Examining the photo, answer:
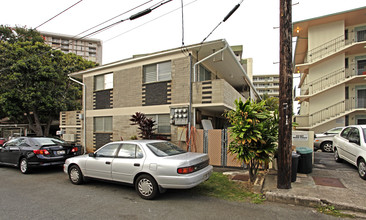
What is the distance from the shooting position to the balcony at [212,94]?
28.0 feet

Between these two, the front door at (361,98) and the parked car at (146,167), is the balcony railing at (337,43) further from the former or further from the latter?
the parked car at (146,167)

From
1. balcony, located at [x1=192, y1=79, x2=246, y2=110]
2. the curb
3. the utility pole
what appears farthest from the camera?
balcony, located at [x1=192, y1=79, x2=246, y2=110]

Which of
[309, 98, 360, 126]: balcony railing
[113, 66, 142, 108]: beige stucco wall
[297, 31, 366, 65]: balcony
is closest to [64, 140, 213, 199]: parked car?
[113, 66, 142, 108]: beige stucco wall

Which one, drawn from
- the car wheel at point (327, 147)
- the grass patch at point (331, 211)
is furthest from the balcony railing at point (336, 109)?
the grass patch at point (331, 211)

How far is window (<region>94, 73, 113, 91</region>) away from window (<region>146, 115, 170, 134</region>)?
4.12 metres

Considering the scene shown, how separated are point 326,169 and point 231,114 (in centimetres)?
442

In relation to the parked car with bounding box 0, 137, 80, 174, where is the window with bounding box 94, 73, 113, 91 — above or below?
above

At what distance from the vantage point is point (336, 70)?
58.3 feet

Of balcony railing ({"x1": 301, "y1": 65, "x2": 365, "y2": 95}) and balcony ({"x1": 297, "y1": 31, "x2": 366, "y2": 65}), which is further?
balcony railing ({"x1": 301, "y1": 65, "x2": 365, "y2": 95})

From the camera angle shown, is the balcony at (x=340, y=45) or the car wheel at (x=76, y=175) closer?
the car wheel at (x=76, y=175)

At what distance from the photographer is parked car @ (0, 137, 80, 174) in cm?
749

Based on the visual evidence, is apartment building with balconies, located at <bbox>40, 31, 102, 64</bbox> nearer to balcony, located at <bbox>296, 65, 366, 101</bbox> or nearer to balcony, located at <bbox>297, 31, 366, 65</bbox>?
balcony, located at <bbox>297, 31, 366, 65</bbox>

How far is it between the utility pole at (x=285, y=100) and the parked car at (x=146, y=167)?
1.89 m

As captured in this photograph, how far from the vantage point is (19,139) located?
8617 mm
